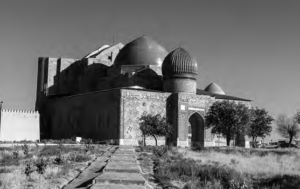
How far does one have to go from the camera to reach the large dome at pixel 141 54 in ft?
145

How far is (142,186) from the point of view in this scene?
29.2 feet

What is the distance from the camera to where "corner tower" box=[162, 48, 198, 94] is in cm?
3912

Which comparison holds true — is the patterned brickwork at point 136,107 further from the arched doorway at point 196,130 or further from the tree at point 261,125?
the tree at point 261,125

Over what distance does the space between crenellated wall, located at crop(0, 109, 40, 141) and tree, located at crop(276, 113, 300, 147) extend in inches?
1219

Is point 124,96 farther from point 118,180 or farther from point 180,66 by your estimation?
point 118,180

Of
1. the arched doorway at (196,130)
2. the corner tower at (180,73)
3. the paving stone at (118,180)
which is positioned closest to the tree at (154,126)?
the corner tower at (180,73)

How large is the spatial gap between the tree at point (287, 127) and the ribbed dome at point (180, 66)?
18263mm

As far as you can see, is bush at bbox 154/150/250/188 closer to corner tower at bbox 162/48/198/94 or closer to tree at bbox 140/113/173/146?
tree at bbox 140/113/173/146

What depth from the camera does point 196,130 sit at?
40344mm

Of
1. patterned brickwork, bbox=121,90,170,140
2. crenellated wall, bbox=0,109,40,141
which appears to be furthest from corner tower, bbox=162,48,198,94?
crenellated wall, bbox=0,109,40,141

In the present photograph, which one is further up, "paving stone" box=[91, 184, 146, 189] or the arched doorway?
the arched doorway

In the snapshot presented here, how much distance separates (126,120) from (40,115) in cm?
1659

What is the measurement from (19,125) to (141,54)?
1515 cm

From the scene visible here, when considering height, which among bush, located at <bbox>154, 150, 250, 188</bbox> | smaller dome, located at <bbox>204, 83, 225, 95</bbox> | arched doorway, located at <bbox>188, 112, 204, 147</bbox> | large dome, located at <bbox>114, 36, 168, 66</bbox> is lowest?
bush, located at <bbox>154, 150, 250, 188</bbox>
